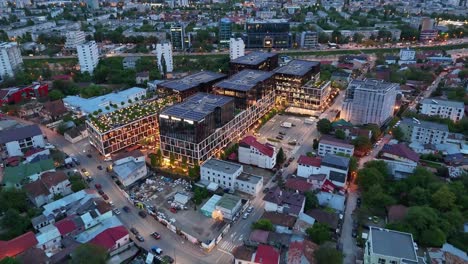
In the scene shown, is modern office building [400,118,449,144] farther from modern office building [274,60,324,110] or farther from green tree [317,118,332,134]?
modern office building [274,60,324,110]

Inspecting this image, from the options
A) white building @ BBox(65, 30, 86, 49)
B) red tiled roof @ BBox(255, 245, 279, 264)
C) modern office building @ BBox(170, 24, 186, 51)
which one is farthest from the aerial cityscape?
modern office building @ BBox(170, 24, 186, 51)

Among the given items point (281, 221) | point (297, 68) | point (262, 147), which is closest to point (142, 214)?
point (281, 221)

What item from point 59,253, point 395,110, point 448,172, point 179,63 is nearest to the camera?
point 59,253

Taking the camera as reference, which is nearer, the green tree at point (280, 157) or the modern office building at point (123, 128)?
the green tree at point (280, 157)

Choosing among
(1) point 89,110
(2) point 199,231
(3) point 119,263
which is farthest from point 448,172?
(1) point 89,110

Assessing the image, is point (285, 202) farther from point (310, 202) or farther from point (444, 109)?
point (444, 109)

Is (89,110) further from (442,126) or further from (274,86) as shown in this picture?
(442,126)

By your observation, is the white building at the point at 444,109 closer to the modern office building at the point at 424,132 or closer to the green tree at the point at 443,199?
the modern office building at the point at 424,132

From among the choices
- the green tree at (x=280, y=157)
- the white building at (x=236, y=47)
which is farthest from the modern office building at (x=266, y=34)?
the green tree at (x=280, y=157)
